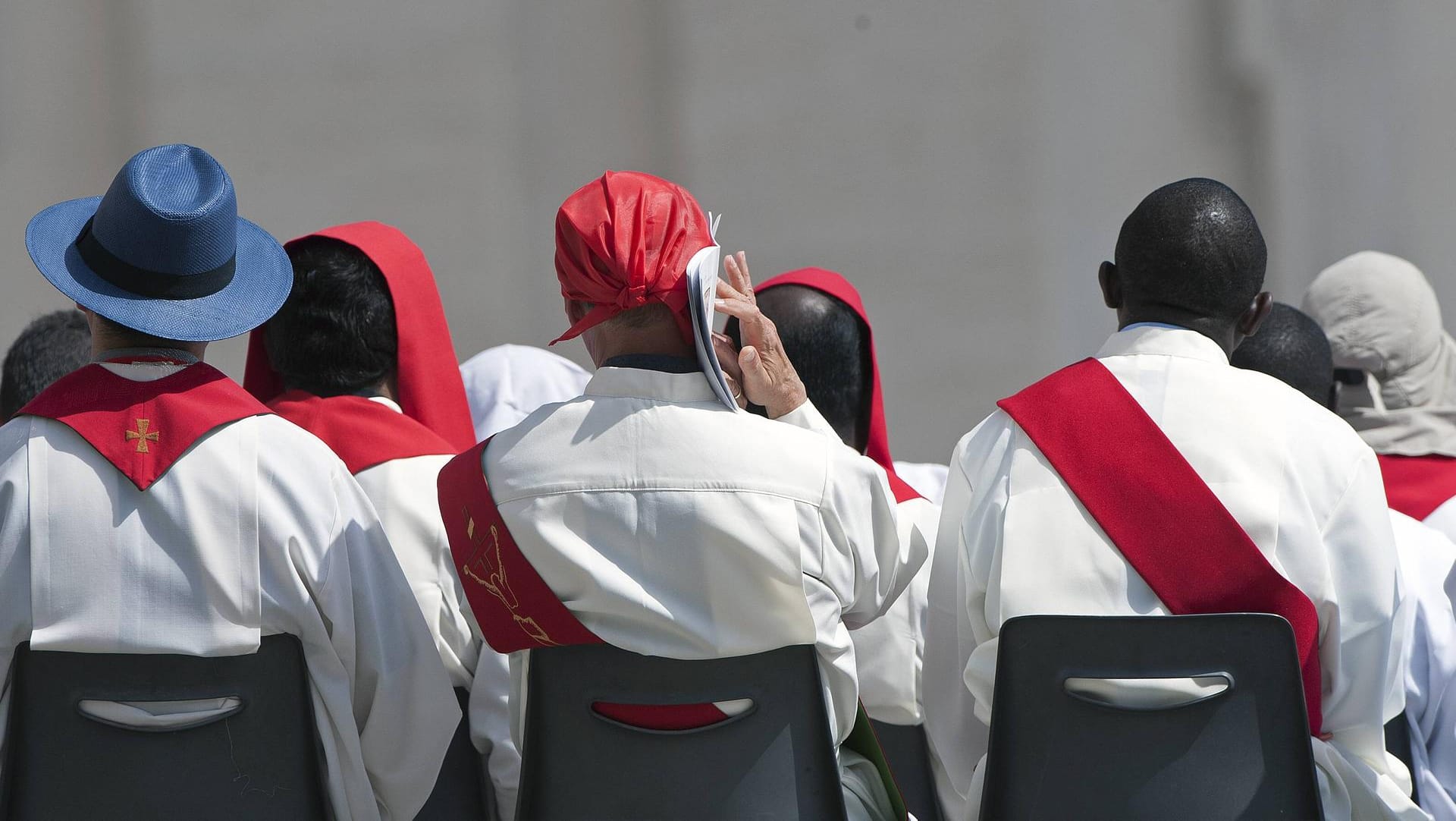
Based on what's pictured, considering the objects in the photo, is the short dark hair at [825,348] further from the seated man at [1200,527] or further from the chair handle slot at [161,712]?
the chair handle slot at [161,712]

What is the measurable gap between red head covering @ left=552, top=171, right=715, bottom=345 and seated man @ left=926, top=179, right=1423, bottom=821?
59cm

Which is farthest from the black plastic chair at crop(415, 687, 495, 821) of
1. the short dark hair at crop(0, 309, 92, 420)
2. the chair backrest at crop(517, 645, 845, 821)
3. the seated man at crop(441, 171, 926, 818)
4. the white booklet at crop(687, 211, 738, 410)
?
the short dark hair at crop(0, 309, 92, 420)

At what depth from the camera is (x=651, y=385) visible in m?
2.16

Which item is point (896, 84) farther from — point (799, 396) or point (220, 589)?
point (220, 589)

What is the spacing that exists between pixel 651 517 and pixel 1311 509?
100cm

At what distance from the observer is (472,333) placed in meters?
5.51

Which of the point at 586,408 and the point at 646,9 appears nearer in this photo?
the point at 586,408

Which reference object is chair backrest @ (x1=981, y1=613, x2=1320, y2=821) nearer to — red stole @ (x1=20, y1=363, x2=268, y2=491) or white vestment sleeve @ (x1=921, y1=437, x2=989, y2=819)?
white vestment sleeve @ (x1=921, y1=437, x2=989, y2=819)

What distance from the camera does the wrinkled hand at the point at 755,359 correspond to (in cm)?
247

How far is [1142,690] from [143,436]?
1483 millimetres

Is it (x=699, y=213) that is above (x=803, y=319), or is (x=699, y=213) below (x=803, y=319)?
above

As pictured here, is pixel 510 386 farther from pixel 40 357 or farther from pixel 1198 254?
pixel 1198 254

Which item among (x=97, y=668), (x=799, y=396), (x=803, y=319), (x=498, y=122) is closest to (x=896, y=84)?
(x=498, y=122)

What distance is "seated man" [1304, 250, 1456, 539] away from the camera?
3734 millimetres
